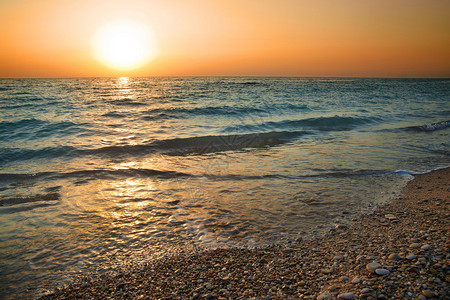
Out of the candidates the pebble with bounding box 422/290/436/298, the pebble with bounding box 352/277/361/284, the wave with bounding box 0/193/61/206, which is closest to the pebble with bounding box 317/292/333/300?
the pebble with bounding box 352/277/361/284

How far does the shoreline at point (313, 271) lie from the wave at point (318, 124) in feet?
37.2

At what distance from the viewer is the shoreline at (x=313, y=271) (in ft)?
9.12

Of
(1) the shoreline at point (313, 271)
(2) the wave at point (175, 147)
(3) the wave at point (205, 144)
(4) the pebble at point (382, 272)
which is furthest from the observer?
(3) the wave at point (205, 144)

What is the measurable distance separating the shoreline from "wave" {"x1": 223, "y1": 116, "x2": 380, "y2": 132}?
11353 millimetres

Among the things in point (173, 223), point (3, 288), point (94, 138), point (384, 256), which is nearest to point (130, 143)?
point (94, 138)

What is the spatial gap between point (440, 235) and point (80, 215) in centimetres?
585

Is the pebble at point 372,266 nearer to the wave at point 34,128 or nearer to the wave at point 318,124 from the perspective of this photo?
the wave at point 318,124

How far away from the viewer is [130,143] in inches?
455

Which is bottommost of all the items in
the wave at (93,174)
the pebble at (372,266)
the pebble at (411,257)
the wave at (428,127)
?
the wave at (93,174)

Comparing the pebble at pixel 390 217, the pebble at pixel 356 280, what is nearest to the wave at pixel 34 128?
the pebble at pixel 390 217

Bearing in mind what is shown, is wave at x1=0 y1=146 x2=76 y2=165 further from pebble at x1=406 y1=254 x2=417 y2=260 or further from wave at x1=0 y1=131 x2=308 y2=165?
pebble at x1=406 y1=254 x2=417 y2=260

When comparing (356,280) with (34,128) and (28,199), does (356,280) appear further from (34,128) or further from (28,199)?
(34,128)

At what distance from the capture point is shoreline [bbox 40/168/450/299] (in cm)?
278

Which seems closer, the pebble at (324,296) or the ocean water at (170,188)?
the pebble at (324,296)
